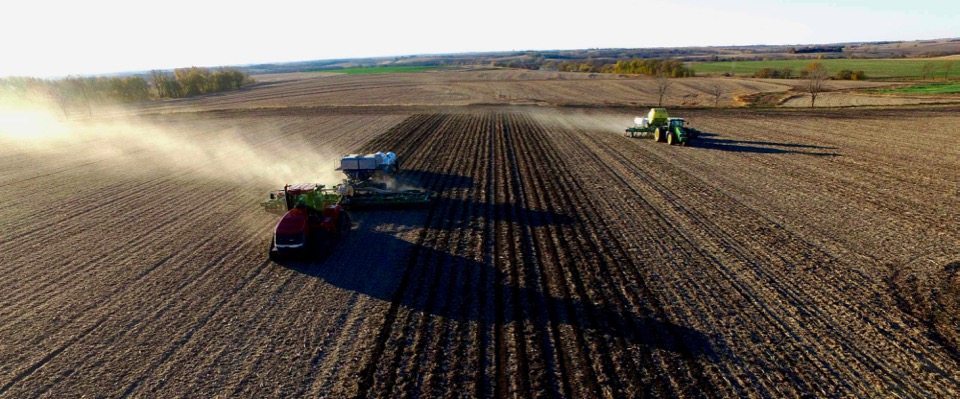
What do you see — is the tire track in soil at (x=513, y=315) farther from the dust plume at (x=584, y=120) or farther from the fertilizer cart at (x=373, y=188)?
the dust plume at (x=584, y=120)

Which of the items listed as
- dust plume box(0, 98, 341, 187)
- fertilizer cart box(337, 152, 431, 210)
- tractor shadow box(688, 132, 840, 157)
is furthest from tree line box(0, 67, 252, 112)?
tractor shadow box(688, 132, 840, 157)

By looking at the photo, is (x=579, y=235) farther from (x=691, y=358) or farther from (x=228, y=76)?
(x=228, y=76)

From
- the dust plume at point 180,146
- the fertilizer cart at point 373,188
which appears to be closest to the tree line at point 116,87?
the dust plume at point 180,146

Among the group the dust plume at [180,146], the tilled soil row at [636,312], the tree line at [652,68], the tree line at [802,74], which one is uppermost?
the tree line at [652,68]

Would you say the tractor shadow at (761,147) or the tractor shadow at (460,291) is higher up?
the tractor shadow at (761,147)

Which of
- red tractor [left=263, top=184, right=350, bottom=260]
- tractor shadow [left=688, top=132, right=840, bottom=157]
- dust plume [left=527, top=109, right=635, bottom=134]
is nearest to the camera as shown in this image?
red tractor [left=263, top=184, right=350, bottom=260]

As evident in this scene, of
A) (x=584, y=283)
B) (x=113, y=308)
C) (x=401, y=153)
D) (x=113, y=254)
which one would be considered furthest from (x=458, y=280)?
(x=401, y=153)

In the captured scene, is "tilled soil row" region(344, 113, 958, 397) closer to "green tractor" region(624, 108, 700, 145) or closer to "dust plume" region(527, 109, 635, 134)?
"green tractor" region(624, 108, 700, 145)

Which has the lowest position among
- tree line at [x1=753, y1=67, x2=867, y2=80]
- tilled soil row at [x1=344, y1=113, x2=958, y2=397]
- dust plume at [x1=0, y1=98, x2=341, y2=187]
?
tilled soil row at [x1=344, y1=113, x2=958, y2=397]
